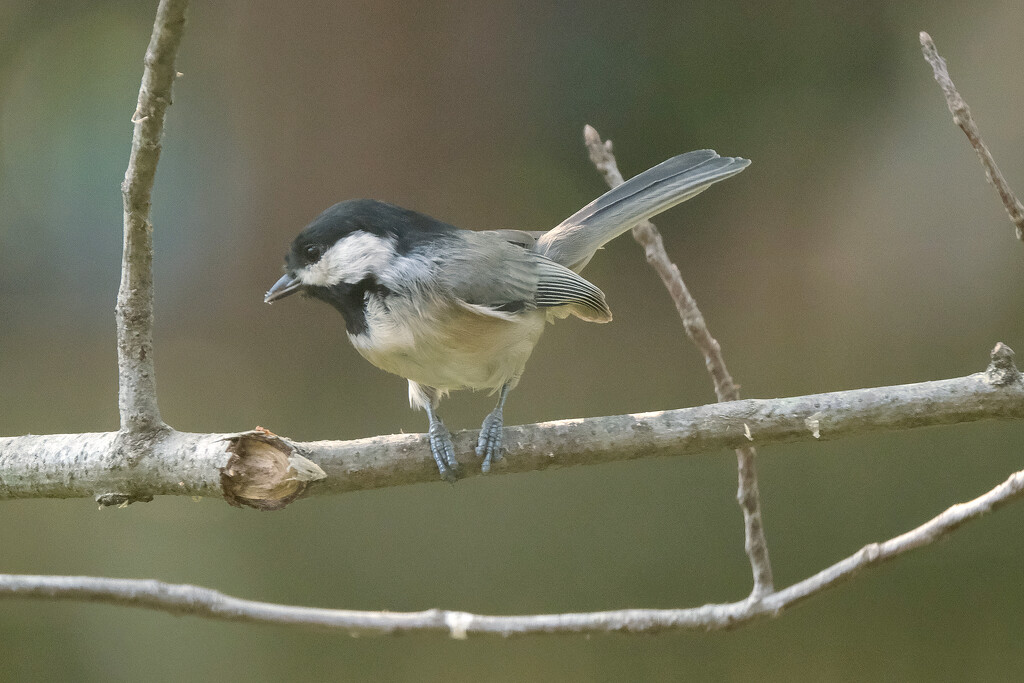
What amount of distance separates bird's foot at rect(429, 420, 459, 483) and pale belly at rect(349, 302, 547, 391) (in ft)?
0.58

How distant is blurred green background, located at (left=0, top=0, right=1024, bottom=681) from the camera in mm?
3002

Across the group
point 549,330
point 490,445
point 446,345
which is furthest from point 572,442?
point 549,330

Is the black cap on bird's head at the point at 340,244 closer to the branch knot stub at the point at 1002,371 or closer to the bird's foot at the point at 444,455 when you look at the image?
the bird's foot at the point at 444,455

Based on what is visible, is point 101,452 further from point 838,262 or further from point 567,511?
point 838,262

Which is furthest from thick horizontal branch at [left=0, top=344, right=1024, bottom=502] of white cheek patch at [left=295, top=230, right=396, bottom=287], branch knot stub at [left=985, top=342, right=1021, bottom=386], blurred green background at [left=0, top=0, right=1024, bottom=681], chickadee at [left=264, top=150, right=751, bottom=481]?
blurred green background at [left=0, top=0, right=1024, bottom=681]

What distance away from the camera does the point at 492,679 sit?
3.09 m

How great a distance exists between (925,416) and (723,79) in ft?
6.68

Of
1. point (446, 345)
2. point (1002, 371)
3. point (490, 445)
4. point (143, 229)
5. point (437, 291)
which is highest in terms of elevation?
point (143, 229)

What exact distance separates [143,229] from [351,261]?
17.4 inches

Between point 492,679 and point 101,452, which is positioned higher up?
point 101,452

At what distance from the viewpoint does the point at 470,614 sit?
1309mm

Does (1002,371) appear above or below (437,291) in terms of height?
below

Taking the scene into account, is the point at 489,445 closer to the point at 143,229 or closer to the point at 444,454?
the point at 444,454

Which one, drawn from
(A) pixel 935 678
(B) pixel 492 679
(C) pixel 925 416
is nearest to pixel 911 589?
(A) pixel 935 678
